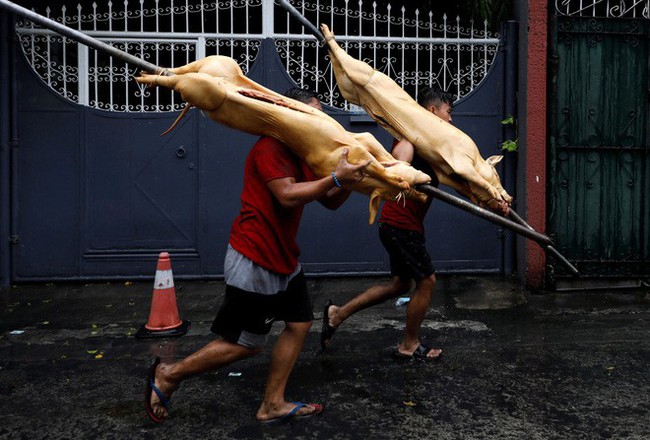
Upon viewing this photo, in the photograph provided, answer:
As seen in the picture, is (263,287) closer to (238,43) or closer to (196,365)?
(196,365)

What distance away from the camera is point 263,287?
132 inches

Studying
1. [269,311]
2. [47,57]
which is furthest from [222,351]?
[47,57]

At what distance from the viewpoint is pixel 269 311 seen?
11.2 ft

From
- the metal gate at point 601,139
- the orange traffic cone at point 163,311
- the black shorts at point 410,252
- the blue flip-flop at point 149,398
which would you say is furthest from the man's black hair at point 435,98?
the metal gate at point 601,139

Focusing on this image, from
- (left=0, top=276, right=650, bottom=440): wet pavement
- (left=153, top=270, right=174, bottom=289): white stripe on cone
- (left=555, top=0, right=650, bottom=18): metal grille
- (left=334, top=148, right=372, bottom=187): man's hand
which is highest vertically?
(left=555, top=0, right=650, bottom=18): metal grille

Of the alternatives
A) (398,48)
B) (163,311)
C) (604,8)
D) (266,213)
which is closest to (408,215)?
(266,213)

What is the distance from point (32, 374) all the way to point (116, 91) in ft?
11.3

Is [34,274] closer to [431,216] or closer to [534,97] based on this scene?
[431,216]

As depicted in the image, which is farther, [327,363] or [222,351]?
[327,363]

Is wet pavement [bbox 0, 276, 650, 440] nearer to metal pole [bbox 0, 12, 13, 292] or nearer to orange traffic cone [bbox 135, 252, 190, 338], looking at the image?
orange traffic cone [bbox 135, 252, 190, 338]

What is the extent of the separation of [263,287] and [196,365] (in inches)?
21.5

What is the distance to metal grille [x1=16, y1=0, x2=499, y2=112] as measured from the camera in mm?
6668

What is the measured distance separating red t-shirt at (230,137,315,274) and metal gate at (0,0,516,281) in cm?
352

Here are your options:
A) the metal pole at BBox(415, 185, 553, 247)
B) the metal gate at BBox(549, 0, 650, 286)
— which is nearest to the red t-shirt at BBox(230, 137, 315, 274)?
the metal pole at BBox(415, 185, 553, 247)
